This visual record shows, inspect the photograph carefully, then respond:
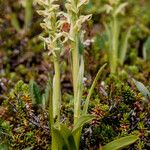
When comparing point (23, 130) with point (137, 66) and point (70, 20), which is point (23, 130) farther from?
point (137, 66)

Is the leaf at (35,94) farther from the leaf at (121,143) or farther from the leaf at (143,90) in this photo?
the leaf at (121,143)

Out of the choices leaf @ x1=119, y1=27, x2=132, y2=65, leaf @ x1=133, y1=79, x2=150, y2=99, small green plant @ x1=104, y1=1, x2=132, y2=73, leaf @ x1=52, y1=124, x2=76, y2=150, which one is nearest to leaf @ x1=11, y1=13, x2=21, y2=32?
small green plant @ x1=104, y1=1, x2=132, y2=73

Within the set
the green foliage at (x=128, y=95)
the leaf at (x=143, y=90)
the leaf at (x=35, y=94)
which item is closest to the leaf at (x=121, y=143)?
the green foliage at (x=128, y=95)

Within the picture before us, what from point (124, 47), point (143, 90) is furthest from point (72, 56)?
point (124, 47)

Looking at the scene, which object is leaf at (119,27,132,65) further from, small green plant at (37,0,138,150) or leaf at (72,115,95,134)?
leaf at (72,115,95,134)

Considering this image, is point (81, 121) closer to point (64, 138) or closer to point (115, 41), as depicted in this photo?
point (64, 138)

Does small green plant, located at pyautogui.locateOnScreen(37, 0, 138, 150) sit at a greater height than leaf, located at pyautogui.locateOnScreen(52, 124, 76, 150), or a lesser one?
greater

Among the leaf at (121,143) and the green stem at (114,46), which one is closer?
the leaf at (121,143)
